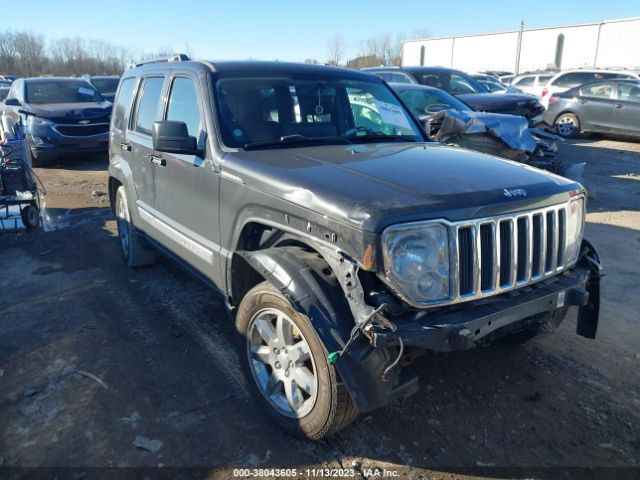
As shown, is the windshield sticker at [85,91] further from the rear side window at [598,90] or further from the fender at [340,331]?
the rear side window at [598,90]

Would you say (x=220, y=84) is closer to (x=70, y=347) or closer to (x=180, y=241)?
(x=180, y=241)

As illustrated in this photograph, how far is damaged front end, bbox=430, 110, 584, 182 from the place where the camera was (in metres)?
7.61

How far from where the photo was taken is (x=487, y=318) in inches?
98.3

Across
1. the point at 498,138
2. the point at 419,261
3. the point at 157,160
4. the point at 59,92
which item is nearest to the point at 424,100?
the point at 498,138

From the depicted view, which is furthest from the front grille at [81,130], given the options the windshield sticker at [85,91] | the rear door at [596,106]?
the rear door at [596,106]

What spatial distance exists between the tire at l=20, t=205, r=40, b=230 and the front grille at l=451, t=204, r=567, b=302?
20.6ft

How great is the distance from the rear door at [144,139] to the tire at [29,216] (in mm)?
2743

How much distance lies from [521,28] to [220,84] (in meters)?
53.1

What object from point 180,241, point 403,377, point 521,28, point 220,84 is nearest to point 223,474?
point 403,377

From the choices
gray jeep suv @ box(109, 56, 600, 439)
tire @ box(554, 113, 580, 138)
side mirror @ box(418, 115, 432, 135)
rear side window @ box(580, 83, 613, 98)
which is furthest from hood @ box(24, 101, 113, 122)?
rear side window @ box(580, 83, 613, 98)

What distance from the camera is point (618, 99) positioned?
1384cm

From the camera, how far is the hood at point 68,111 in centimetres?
1079

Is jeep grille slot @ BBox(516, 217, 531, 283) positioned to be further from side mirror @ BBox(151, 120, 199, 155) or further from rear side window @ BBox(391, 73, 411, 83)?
rear side window @ BBox(391, 73, 411, 83)

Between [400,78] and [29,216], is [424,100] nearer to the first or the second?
[400,78]
